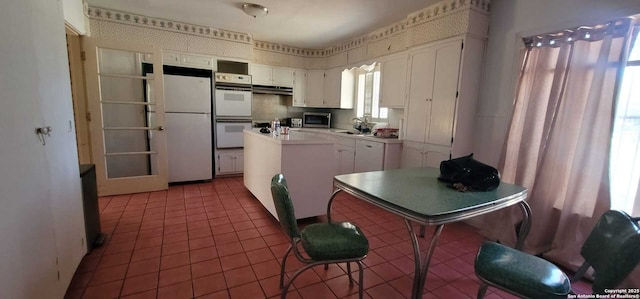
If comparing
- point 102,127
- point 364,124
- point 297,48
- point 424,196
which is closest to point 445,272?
point 424,196

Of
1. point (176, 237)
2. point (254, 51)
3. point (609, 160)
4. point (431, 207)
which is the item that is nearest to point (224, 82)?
point (254, 51)

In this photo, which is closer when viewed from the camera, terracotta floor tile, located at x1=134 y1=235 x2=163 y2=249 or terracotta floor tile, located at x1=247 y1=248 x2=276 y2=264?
terracotta floor tile, located at x1=247 y1=248 x2=276 y2=264

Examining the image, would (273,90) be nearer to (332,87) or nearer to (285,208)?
(332,87)

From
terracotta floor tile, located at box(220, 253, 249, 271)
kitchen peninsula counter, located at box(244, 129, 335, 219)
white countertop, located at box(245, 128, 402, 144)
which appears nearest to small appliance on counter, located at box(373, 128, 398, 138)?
white countertop, located at box(245, 128, 402, 144)

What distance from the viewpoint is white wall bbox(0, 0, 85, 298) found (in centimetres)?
111

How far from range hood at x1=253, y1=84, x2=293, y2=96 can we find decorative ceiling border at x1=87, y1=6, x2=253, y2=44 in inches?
32.3

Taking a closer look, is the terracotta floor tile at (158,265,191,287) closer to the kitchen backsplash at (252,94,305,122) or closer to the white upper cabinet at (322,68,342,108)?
the kitchen backsplash at (252,94,305,122)

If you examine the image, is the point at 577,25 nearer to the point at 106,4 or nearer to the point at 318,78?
the point at 318,78

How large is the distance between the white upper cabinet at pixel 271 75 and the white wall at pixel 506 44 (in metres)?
3.55

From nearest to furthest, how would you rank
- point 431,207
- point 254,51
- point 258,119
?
1. point 431,207
2. point 254,51
3. point 258,119

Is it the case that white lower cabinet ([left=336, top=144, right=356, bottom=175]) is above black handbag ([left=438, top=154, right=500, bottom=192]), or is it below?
below

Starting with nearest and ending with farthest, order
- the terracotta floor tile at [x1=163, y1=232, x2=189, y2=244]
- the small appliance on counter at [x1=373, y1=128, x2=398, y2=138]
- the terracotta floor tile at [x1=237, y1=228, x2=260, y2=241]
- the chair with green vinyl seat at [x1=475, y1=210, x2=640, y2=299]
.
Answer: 1. the chair with green vinyl seat at [x1=475, y1=210, x2=640, y2=299]
2. the terracotta floor tile at [x1=163, y1=232, x2=189, y2=244]
3. the terracotta floor tile at [x1=237, y1=228, x2=260, y2=241]
4. the small appliance on counter at [x1=373, y1=128, x2=398, y2=138]

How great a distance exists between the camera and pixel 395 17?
11.9 feet

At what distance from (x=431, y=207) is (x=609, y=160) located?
71.4 inches
